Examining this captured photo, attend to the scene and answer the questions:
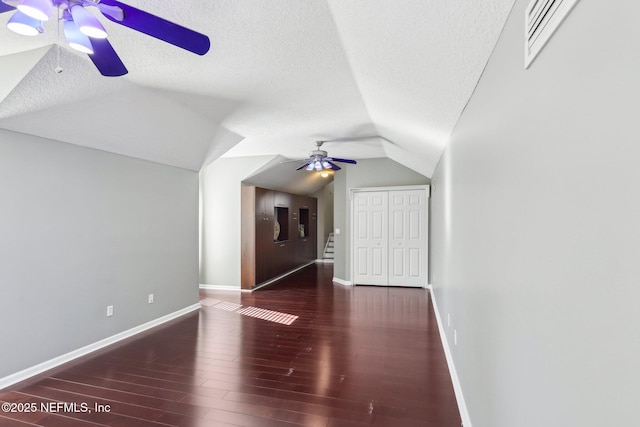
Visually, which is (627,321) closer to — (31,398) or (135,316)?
(31,398)

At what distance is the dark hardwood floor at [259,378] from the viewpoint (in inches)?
91.2

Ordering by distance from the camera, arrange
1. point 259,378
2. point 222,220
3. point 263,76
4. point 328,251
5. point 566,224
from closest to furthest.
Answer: point 566,224, point 263,76, point 259,378, point 222,220, point 328,251

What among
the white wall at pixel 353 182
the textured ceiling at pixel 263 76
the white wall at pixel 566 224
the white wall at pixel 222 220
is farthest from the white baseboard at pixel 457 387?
the white wall at pixel 222 220

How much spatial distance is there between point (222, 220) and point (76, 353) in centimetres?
346

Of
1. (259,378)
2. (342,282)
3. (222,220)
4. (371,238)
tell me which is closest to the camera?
(259,378)

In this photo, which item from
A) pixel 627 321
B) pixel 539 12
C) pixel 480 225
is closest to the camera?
pixel 627 321

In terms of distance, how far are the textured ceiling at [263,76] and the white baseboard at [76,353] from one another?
2166mm

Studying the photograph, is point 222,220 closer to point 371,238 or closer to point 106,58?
point 371,238

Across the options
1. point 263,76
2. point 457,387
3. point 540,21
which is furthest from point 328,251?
point 540,21

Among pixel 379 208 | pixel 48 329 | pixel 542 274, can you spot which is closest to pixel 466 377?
pixel 542 274

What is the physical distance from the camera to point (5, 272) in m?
2.71

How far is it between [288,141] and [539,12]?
4323 mm

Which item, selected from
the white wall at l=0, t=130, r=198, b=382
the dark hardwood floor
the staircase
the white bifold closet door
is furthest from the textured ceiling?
the staircase

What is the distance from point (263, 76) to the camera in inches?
105
